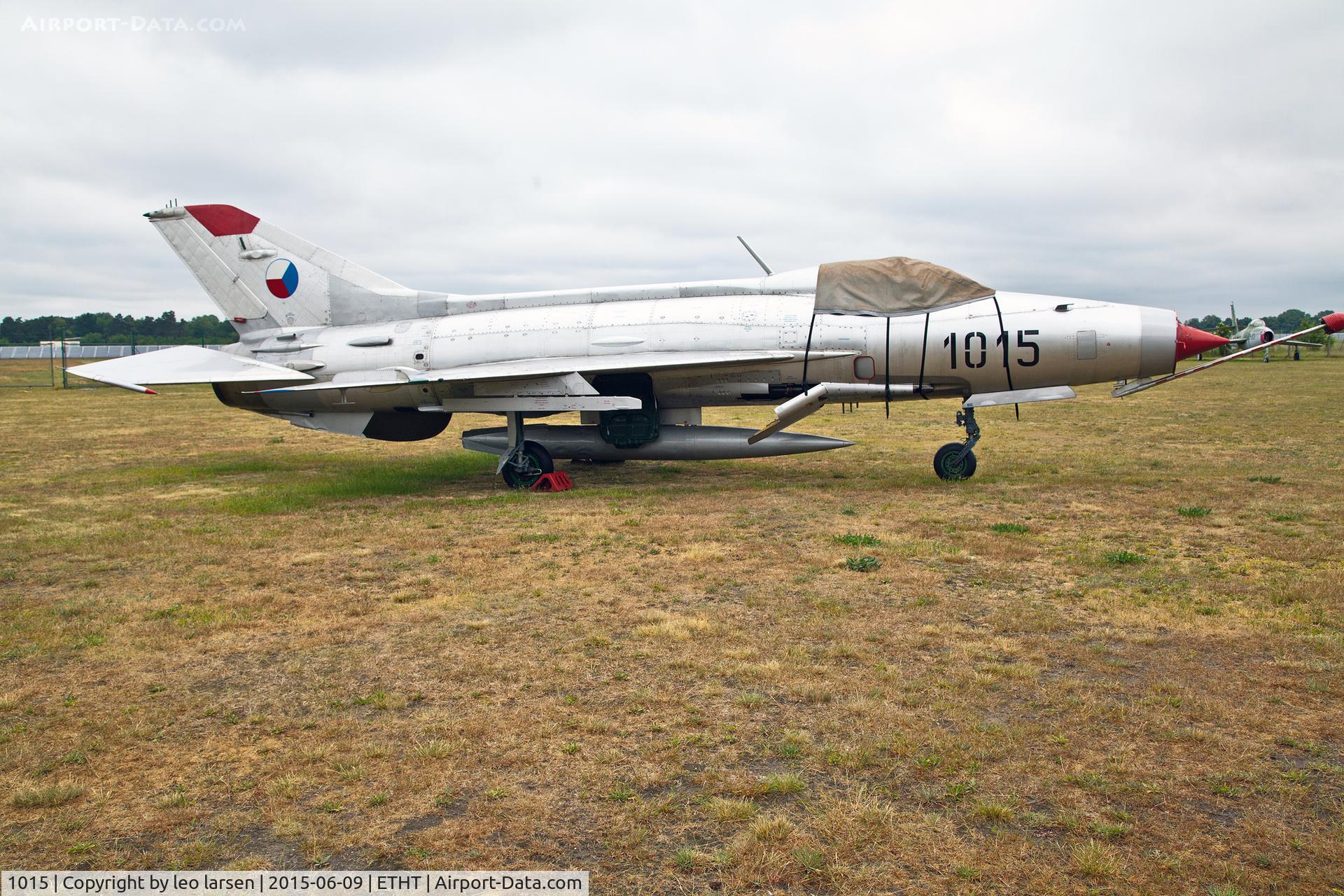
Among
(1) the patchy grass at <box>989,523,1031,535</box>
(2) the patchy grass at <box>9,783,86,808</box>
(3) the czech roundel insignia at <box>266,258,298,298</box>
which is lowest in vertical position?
(2) the patchy grass at <box>9,783,86,808</box>

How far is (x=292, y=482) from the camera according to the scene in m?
13.8

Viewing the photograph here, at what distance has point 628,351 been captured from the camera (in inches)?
491

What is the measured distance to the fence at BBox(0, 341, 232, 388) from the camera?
140 feet

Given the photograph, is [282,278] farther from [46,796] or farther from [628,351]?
[46,796]

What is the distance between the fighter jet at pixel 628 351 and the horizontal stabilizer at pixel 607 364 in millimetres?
35

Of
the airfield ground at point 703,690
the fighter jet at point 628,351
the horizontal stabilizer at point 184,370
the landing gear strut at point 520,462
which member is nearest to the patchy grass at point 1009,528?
the airfield ground at point 703,690

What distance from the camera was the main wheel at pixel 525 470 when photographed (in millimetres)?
12688

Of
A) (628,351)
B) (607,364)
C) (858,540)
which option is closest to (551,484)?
(607,364)

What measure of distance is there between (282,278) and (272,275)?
6.6 inches

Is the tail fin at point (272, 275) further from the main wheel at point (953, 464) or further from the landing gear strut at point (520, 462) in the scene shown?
the main wheel at point (953, 464)

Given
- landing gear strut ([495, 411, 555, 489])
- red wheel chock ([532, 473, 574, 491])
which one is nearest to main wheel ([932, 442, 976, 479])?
red wheel chock ([532, 473, 574, 491])

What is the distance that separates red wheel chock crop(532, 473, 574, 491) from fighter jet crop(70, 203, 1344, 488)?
0.13 m

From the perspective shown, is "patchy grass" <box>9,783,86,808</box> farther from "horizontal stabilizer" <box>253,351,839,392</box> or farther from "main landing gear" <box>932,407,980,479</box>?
"main landing gear" <box>932,407,980,479</box>

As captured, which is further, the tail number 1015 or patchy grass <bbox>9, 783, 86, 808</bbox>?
the tail number 1015
